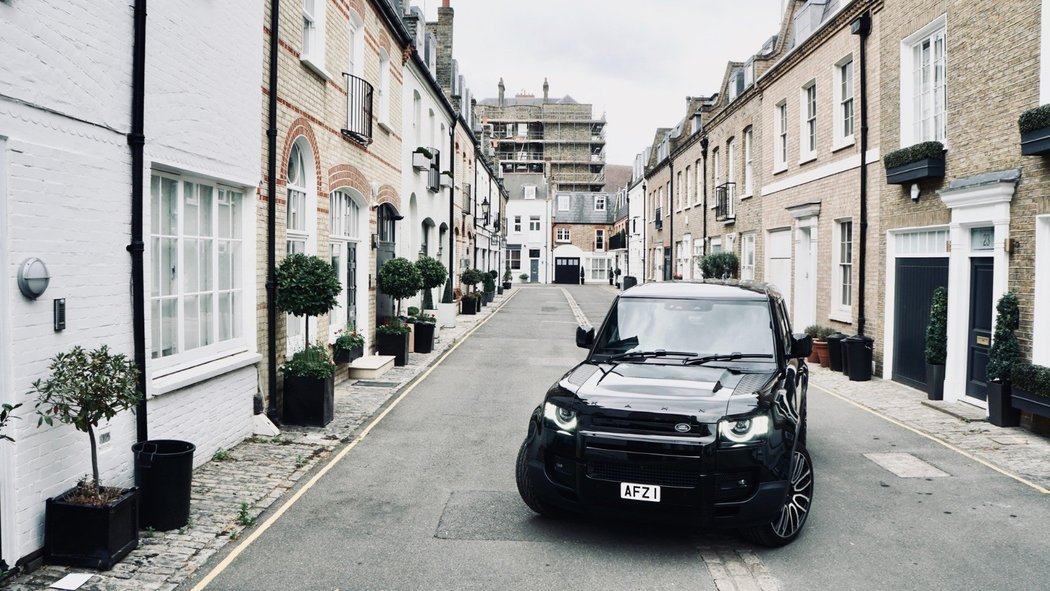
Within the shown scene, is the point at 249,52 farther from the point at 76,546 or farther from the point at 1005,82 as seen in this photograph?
the point at 1005,82

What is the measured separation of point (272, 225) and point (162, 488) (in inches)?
171

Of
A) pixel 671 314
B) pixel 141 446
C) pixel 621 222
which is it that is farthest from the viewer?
pixel 621 222

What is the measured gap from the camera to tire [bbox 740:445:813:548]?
5.46 meters

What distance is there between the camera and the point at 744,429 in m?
5.21

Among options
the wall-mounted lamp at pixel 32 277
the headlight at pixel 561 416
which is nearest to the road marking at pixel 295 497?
the wall-mounted lamp at pixel 32 277

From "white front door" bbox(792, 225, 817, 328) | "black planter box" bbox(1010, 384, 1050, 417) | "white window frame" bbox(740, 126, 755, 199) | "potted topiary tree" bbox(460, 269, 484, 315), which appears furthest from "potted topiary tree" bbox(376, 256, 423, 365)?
"potted topiary tree" bbox(460, 269, 484, 315)

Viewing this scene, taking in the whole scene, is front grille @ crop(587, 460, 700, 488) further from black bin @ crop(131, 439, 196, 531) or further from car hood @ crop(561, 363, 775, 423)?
black bin @ crop(131, 439, 196, 531)

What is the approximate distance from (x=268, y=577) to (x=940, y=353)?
1054 cm

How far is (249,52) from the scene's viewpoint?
891cm

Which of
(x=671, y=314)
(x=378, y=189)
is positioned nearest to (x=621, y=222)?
(x=378, y=189)

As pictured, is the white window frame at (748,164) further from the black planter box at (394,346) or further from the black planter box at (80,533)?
the black planter box at (80,533)

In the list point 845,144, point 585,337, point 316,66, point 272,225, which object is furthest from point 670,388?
point 845,144

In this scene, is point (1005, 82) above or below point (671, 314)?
above

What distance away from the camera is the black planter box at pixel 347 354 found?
13.0 m
